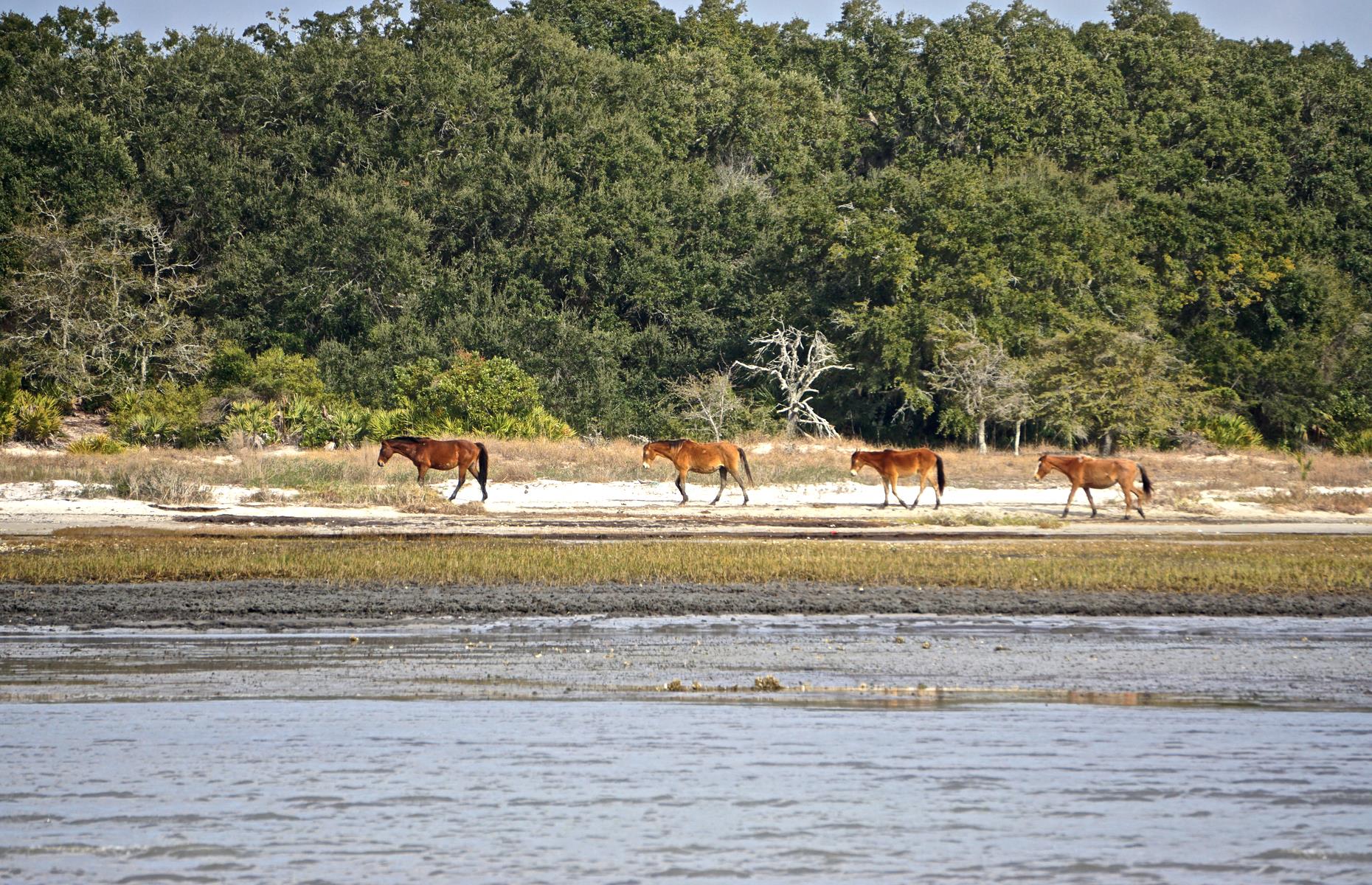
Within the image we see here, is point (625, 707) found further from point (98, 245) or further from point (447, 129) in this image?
point (447, 129)

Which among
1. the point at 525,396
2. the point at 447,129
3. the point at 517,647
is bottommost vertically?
the point at 517,647

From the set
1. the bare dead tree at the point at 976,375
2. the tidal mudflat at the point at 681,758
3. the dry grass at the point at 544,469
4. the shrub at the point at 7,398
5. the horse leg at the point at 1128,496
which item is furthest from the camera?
the bare dead tree at the point at 976,375

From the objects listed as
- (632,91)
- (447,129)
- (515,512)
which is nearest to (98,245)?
(447,129)

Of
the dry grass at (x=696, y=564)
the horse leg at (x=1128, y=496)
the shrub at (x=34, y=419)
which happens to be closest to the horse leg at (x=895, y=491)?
the horse leg at (x=1128, y=496)

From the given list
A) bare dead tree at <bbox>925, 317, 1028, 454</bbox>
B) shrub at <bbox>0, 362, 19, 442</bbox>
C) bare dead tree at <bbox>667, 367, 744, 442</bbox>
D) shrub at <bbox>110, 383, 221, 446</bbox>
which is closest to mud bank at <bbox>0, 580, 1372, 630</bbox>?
shrub at <bbox>0, 362, 19, 442</bbox>

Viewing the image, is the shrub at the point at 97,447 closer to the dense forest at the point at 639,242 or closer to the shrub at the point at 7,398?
the shrub at the point at 7,398

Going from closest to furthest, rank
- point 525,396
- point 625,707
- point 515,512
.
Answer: point 625,707, point 515,512, point 525,396

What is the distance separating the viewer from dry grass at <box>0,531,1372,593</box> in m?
17.9

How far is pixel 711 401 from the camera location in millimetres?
46906

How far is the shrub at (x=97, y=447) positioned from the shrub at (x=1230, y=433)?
29.7 m

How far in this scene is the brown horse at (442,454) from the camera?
30016 millimetres

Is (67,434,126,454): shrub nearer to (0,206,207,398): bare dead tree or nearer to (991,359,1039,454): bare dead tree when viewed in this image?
(0,206,207,398): bare dead tree

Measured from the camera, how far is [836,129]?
62500 mm

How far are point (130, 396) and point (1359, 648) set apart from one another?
39.0 metres
